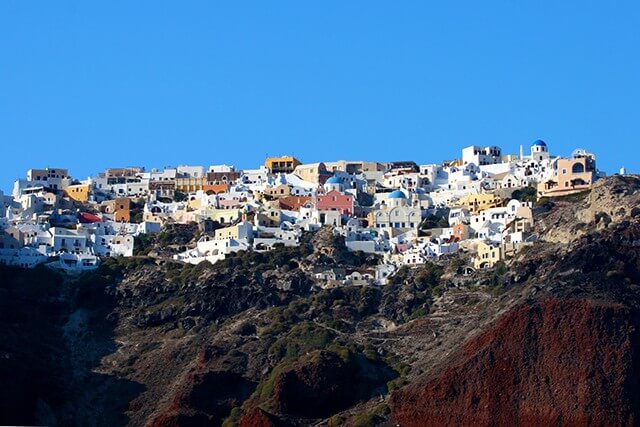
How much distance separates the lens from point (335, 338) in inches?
4247

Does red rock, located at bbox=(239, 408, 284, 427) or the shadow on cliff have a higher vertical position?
the shadow on cliff

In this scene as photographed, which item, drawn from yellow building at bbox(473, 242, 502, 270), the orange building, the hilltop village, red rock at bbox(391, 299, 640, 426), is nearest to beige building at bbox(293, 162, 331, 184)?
the hilltop village

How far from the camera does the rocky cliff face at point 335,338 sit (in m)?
96.1

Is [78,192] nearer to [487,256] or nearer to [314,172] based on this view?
[314,172]

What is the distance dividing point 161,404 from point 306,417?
9.53 meters

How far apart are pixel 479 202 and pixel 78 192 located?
108 ft

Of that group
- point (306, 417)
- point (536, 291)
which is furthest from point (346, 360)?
point (536, 291)

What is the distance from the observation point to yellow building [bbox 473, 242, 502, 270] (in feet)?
379

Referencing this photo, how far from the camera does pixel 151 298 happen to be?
385 feet

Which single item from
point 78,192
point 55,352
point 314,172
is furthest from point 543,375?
point 78,192

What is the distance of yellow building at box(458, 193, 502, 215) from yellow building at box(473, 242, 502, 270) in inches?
572

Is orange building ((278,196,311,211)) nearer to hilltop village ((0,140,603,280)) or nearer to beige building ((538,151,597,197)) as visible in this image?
hilltop village ((0,140,603,280))

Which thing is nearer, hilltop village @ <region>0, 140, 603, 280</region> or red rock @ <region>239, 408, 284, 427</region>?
red rock @ <region>239, 408, 284, 427</region>

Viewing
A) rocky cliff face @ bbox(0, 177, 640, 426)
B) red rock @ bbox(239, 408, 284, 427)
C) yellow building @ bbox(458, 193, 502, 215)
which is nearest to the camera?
red rock @ bbox(239, 408, 284, 427)
